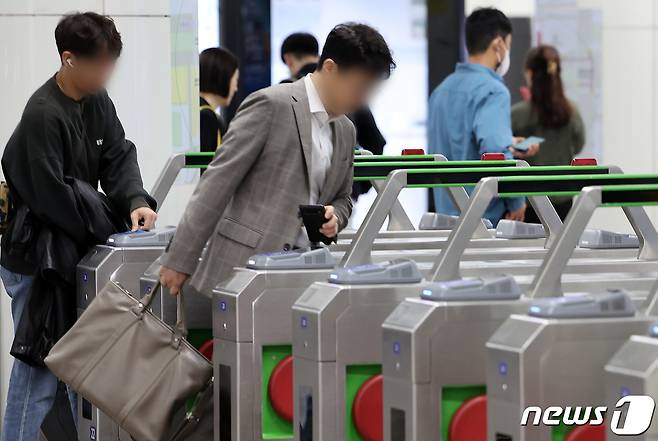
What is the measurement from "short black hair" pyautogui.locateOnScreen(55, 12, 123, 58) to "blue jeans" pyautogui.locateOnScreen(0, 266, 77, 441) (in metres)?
0.80

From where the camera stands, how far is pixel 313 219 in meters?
4.45

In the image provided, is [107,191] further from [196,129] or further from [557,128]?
[557,128]

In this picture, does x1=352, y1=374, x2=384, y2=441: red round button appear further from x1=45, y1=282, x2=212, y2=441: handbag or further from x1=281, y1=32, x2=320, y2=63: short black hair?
x1=281, y1=32, x2=320, y2=63: short black hair

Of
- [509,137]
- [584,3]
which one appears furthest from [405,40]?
[509,137]

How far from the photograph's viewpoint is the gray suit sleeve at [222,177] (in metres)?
4.55

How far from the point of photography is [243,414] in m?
4.40

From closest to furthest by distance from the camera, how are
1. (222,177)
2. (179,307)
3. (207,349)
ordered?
1. (222,177)
2. (179,307)
3. (207,349)

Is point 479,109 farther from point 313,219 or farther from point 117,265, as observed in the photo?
point 313,219

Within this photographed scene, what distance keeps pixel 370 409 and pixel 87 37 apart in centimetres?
185

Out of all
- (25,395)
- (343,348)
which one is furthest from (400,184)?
(25,395)

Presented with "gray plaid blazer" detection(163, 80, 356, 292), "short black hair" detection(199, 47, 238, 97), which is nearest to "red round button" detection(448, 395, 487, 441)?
"gray plaid blazer" detection(163, 80, 356, 292)

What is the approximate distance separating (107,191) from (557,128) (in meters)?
3.78

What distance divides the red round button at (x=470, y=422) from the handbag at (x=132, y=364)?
105 cm

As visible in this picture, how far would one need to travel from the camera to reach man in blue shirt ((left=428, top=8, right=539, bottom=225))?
750cm
